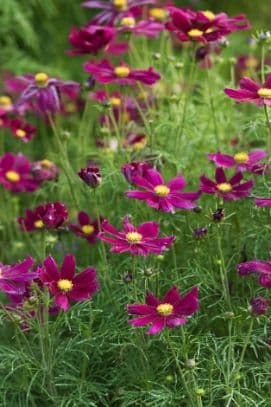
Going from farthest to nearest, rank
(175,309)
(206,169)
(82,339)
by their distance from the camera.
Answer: (206,169) < (82,339) < (175,309)

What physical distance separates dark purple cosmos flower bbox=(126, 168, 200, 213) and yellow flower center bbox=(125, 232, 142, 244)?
79mm

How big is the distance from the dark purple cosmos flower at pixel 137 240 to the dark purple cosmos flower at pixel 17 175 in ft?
1.92

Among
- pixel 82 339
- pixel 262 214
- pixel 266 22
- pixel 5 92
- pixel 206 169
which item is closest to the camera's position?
pixel 82 339

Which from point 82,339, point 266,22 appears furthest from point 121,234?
point 266,22

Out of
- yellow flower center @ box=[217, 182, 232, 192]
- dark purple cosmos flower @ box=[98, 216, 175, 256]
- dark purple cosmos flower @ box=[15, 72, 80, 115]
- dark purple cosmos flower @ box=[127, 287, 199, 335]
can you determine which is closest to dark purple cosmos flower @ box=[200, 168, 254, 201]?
yellow flower center @ box=[217, 182, 232, 192]

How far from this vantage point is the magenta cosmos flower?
1.30 metres

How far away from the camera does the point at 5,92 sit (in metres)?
2.92

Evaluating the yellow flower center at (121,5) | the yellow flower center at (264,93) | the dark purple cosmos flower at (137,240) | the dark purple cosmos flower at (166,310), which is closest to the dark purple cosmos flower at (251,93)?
the yellow flower center at (264,93)

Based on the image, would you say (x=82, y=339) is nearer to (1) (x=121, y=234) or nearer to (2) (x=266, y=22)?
(1) (x=121, y=234)

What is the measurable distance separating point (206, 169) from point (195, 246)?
0.42 m

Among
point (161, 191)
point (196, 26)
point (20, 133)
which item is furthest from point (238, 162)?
point (20, 133)

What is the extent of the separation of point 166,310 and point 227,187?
33 centimetres

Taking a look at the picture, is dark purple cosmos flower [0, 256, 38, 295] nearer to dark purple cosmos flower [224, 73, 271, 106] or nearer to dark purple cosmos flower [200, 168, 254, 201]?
dark purple cosmos flower [200, 168, 254, 201]

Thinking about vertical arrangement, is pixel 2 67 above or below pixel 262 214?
below
